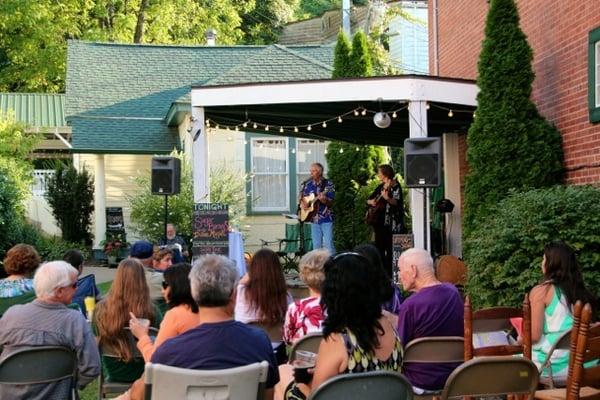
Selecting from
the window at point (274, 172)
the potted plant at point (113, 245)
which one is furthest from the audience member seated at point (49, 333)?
the window at point (274, 172)

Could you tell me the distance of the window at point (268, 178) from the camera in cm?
1872

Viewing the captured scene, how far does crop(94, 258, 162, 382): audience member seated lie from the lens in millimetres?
5281

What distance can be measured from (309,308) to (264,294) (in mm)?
686

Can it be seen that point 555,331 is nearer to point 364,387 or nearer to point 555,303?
point 555,303

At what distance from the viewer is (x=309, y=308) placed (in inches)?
201

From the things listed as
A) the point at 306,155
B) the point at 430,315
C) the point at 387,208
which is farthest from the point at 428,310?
the point at 306,155

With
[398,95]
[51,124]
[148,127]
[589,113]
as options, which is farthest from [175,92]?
[589,113]

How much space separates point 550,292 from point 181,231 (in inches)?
457

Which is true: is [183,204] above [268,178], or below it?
below

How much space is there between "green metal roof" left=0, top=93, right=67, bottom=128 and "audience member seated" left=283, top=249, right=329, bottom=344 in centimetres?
1950

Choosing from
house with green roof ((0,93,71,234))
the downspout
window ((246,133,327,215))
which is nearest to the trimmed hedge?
the downspout

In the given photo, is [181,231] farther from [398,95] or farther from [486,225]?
[486,225]

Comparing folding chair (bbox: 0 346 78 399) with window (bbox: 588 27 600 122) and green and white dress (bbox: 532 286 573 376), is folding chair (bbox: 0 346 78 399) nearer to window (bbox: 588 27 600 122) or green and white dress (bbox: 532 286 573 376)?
green and white dress (bbox: 532 286 573 376)

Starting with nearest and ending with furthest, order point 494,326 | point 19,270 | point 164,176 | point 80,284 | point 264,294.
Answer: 1. point 494,326
2. point 264,294
3. point 19,270
4. point 80,284
5. point 164,176
